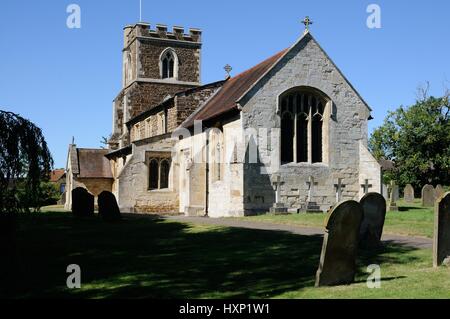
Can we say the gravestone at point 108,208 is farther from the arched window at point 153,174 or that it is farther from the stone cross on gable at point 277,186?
the arched window at point 153,174

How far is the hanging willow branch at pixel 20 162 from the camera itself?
421 inches

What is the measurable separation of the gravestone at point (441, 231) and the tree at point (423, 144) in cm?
3799

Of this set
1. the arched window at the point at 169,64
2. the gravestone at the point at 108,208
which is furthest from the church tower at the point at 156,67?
the gravestone at the point at 108,208

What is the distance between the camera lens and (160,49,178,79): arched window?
140 feet

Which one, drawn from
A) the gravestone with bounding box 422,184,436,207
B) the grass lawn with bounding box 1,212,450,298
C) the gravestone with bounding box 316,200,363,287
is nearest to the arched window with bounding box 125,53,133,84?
the gravestone with bounding box 422,184,436,207

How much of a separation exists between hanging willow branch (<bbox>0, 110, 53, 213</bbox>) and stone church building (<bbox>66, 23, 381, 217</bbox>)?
13051mm

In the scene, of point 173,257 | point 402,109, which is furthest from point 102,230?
point 402,109

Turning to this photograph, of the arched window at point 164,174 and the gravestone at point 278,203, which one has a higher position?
the arched window at point 164,174

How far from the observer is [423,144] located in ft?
155

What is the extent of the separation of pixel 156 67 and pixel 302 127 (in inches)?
786

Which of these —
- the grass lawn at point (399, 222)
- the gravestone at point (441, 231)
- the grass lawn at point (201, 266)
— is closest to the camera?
the grass lawn at point (201, 266)

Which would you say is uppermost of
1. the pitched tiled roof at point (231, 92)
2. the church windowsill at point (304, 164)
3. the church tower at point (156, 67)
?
the church tower at point (156, 67)

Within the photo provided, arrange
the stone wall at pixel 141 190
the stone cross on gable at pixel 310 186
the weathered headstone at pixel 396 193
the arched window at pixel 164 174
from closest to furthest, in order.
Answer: the stone cross on gable at pixel 310 186
the weathered headstone at pixel 396 193
the stone wall at pixel 141 190
the arched window at pixel 164 174
